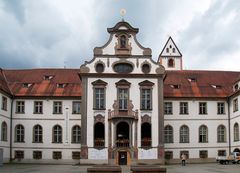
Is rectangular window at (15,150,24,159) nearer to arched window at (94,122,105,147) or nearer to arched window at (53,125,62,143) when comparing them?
arched window at (53,125,62,143)

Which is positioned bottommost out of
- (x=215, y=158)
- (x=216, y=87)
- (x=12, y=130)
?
(x=215, y=158)

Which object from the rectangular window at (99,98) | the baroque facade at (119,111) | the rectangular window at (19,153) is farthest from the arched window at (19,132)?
the rectangular window at (99,98)

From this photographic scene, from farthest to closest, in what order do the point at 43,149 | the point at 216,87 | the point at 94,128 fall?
the point at 216,87 < the point at 43,149 < the point at 94,128

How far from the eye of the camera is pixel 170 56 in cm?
8956

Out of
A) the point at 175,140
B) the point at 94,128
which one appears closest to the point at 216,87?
the point at 175,140

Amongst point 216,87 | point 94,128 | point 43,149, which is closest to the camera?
point 94,128

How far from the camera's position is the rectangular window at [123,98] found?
57.8 metres

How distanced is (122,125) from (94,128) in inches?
146

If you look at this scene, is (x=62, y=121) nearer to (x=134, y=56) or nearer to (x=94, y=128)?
(x=94, y=128)

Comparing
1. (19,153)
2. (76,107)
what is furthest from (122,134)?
(19,153)

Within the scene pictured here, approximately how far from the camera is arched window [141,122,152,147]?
56.9 meters

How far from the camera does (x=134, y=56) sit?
5862 cm

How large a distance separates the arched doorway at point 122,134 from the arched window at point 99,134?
186 cm

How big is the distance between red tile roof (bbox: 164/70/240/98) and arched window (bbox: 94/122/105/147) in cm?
1210
